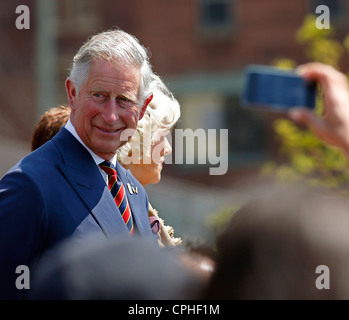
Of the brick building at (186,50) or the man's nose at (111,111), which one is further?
the brick building at (186,50)

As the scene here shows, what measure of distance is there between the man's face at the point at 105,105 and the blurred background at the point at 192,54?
1270 cm

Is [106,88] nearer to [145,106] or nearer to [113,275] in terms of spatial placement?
[145,106]

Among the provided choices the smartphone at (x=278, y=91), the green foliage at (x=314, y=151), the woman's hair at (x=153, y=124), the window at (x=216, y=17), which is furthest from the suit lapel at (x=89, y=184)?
the window at (x=216, y=17)

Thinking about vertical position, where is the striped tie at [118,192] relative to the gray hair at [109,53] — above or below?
below

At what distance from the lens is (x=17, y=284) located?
6.95 feet

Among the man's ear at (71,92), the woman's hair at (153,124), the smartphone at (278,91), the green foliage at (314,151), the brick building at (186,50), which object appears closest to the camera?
the smartphone at (278,91)

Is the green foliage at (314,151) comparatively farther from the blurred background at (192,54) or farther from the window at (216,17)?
the window at (216,17)

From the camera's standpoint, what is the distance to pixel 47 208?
2203 millimetres

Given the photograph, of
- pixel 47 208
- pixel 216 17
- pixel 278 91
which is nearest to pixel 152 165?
pixel 47 208

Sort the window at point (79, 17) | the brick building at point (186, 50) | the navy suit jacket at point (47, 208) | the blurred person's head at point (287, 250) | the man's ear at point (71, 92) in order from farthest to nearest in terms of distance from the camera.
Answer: the window at point (79, 17)
the brick building at point (186, 50)
the man's ear at point (71, 92)
the navy suit jacket at point (47, 208)
the blurred person's head at point (287, 250)

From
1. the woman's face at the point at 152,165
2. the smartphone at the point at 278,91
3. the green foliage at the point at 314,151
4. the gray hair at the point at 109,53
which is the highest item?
the green foliage at the point at 314,151

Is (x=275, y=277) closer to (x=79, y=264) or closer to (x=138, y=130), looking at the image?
(x=79, y=264)

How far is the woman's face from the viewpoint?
2.98 m

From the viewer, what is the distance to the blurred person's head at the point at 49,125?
2.96 meters
